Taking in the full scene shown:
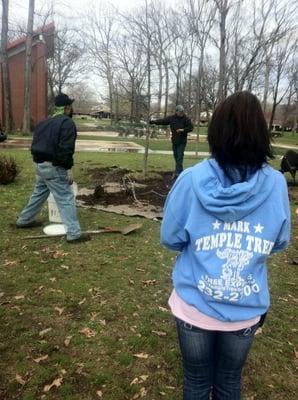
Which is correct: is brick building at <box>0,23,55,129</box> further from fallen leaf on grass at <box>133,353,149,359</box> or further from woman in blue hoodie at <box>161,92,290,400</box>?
woman in blue hoodie at <box>161,92,290,400</box>

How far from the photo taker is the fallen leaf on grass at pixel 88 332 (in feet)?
11.3

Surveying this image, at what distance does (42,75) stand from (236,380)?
1376 inches

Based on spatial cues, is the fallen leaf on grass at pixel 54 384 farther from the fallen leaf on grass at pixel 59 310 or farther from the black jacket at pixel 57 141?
the black jacket at pixel 57 141

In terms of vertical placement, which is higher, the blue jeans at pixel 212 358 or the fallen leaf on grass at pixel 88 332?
the blue jeans at pixel 212 358

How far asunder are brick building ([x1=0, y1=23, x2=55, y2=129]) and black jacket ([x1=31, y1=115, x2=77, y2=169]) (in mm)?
27612

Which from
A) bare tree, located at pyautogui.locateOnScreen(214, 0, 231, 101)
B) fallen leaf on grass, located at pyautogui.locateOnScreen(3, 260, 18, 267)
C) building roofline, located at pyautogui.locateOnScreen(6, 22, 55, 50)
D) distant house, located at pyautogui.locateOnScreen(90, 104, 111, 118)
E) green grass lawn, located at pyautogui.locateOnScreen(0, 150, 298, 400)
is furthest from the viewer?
distant house, located at pyautogui.locateOnScreen(90, 104, 111, 118)

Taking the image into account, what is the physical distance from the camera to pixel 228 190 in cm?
171

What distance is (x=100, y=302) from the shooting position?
13.2 feet

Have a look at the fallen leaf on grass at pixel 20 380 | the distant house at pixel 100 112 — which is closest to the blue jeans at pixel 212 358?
the fallen leaf on grass at pixel 20 380

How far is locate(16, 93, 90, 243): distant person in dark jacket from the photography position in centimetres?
526

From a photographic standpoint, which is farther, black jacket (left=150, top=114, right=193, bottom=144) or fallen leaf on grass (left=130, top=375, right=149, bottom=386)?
black jacket (left=150, top=114, right=193, bottom=144)

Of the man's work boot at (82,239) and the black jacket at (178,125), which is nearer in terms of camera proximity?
the man's work boot at (82,239)

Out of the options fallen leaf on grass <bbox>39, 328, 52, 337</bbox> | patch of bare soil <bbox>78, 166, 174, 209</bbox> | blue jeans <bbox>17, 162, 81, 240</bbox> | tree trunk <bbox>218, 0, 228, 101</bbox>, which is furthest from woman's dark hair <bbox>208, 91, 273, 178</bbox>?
tree trunk <bbox>218, 0, 228, 101</bbox>

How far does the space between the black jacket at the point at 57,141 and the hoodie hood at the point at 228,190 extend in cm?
369
